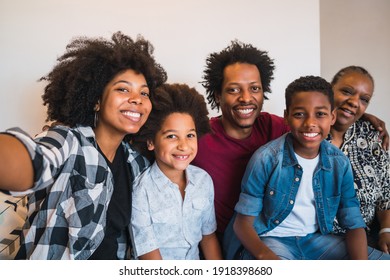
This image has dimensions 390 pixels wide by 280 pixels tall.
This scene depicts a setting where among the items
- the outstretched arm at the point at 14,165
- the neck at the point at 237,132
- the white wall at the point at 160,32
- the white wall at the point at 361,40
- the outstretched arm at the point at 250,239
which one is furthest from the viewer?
the white wall at the point at 361,40

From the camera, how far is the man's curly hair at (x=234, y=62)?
1.40 m

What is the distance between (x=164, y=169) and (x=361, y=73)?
0.86 meters

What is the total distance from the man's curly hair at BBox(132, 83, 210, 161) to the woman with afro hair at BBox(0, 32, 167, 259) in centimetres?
4

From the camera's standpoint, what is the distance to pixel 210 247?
1.25 meters

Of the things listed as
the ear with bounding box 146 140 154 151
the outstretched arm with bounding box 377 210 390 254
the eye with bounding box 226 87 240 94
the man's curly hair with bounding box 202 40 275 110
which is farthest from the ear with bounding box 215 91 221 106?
the outstretched arm with bounding box 377 210 390 254

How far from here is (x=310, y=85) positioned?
1161mm

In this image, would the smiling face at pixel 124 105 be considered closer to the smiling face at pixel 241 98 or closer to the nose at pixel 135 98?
the nose at pixel 135 98

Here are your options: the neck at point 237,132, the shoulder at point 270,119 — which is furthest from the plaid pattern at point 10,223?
the shoulder at point 270,119

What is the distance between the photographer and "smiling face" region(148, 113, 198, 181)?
115 cm

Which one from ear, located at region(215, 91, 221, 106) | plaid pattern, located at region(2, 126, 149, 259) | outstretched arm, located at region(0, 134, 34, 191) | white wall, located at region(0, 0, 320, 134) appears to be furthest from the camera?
white wall, located at region(0, 0, 320, 134)

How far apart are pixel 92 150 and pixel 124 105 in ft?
0.56

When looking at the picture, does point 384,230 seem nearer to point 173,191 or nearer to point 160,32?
point 173,191

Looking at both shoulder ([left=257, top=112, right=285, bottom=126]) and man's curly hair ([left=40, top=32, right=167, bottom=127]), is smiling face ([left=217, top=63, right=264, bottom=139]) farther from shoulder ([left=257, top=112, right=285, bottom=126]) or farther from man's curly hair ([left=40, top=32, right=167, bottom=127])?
man's curly hair ([left=40, top=32, right=167, bottom=127])

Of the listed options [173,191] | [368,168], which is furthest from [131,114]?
[368,168]
